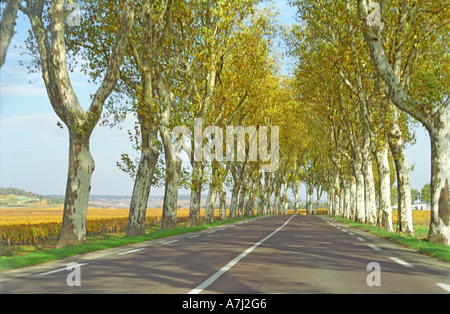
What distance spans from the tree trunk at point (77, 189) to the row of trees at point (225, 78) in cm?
3

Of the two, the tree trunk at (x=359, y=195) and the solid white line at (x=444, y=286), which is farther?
the tree trunk at (x=359, y=195)

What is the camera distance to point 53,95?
15047 mm

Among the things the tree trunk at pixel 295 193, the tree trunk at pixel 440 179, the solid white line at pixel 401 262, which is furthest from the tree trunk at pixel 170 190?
the tree trunk at pixel 295 193

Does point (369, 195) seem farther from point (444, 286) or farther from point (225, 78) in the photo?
point (444, 286)

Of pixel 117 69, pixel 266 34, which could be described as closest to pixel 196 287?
pixel 117 69

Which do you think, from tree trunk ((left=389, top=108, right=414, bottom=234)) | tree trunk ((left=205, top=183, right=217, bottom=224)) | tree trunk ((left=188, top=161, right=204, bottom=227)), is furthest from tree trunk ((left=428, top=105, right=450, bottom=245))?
tree trunk ((left=205, top=183, right=217, bottom=224))

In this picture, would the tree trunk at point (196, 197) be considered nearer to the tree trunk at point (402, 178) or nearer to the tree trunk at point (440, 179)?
the tree trunk at point (402, 178)

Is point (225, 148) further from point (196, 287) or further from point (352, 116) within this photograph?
point (196, 287)

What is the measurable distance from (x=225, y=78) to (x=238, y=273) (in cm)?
2498

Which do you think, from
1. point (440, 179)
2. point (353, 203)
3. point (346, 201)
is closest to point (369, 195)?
point (353, 203)

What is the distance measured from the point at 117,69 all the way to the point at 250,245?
743 centimetres

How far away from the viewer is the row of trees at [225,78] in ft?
47.9

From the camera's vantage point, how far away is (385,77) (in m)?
15.5

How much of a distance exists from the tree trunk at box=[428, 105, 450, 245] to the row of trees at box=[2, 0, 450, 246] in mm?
33
